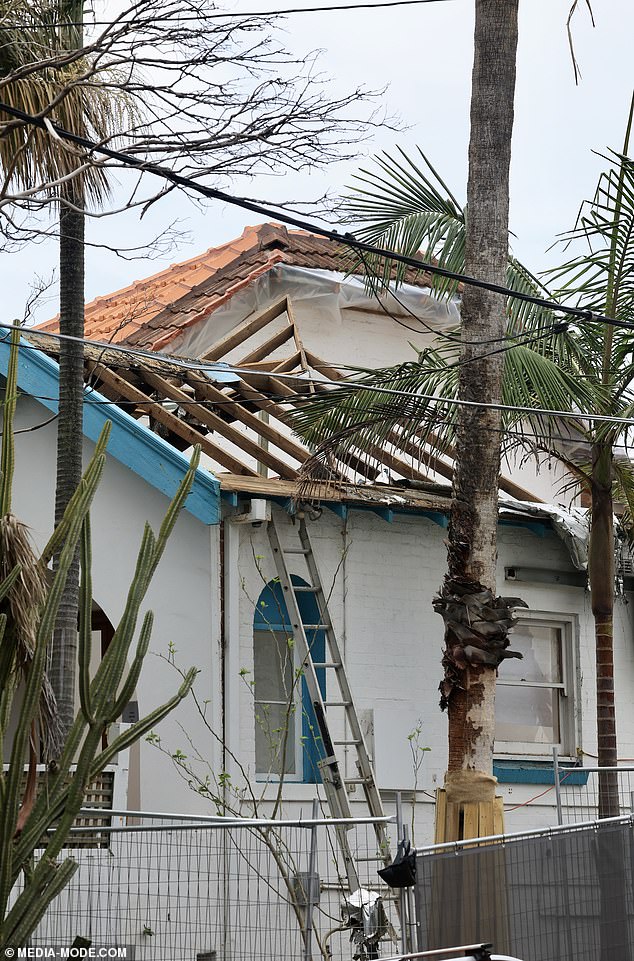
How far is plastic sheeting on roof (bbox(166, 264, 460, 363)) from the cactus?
28.4 feet

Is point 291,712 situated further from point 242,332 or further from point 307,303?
point 307,303

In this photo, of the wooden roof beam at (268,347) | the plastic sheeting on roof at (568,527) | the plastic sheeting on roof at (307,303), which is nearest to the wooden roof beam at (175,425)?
the wooden roof beam at (268,347)

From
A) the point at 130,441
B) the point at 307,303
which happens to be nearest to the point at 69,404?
the point at 130,441

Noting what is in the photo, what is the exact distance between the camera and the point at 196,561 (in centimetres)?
1174

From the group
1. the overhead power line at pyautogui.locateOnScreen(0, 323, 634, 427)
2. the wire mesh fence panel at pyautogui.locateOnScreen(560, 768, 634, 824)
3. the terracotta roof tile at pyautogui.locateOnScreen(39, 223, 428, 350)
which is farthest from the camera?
the terracotta roof tile at pyautogui.locateOnScreen(39, 223, 428, 350)

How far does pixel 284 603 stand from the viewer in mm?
12430

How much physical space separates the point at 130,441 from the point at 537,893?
5.54 m

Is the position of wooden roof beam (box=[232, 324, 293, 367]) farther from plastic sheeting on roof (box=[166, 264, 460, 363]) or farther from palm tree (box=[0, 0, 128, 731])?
palm tree (box=[0, 0, 128, 731])

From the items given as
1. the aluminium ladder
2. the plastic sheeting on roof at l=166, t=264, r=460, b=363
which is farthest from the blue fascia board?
the plastic sheeting on roof at l=166, t=264, r=460, b=363

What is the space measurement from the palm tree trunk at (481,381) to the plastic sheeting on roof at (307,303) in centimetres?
572

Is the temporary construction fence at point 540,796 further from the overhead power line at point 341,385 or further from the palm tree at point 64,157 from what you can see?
the palm tree at point 64,157

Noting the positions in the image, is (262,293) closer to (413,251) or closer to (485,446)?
(413,251)

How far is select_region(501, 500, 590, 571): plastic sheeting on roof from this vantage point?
42.8ft

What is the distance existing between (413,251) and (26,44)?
418 centimetres
